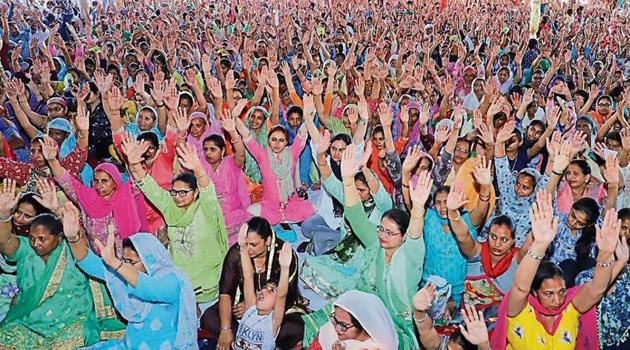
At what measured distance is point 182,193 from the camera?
140 inches

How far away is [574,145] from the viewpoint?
154 inches

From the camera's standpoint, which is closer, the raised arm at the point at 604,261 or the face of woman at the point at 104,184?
the raised arm at the point at 604,261

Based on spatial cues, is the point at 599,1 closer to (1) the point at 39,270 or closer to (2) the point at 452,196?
(2) the point at 452,196

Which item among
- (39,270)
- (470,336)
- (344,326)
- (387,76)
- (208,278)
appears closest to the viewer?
(470,336)

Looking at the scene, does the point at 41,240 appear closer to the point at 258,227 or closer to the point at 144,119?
the point at 258,227

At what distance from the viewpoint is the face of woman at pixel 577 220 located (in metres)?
3.45

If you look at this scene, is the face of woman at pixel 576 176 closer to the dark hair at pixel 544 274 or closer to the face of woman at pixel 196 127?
the dark hair at pixel 544 274

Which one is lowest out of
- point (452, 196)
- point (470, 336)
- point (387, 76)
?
point (470, 336)

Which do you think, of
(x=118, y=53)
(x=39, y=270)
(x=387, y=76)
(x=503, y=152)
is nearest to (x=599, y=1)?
(x=387, y=76)

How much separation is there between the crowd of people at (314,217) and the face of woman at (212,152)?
14mm

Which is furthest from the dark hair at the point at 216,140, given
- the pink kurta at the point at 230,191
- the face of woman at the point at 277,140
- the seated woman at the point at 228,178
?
the face of woman at the point at 277,140

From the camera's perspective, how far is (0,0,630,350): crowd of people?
2.79 metres

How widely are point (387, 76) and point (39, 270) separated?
4792 mm

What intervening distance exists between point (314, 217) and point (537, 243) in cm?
241
